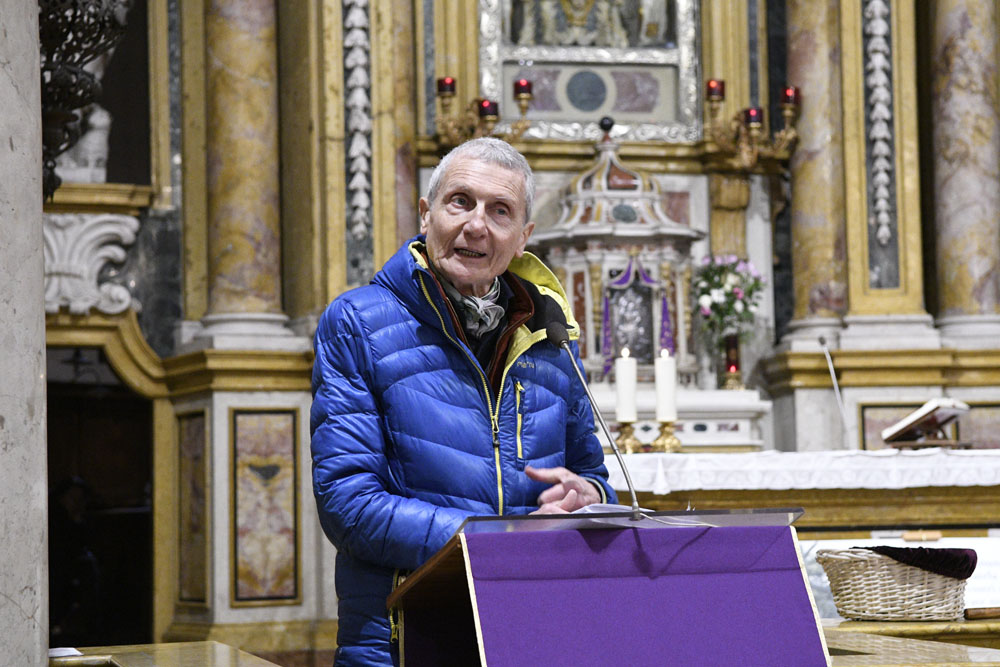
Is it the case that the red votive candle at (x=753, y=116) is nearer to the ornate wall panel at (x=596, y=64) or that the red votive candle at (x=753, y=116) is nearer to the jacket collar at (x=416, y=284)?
the ornate wall panel at (x=596, y=64)

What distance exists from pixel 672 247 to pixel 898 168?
4.62 ft

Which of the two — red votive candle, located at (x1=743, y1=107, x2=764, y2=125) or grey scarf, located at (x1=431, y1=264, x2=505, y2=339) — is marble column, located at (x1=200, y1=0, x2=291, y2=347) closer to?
red votive candle, located at (x1=743, y1=107, x2=764, y2=125)

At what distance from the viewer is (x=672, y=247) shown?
325 inches

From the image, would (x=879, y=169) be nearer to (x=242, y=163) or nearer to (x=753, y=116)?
(x=753, y=116)

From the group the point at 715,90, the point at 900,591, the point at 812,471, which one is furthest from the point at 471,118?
the point at 900,591

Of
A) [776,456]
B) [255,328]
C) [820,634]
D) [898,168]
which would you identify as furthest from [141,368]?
[820,634]

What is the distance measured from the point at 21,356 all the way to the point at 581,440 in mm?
1057

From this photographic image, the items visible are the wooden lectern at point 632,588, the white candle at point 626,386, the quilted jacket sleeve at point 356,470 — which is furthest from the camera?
the white candle at point 626,386

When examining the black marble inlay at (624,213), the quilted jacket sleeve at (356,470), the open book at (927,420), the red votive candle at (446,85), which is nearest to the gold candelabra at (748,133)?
the black marble inlay at (624,213)

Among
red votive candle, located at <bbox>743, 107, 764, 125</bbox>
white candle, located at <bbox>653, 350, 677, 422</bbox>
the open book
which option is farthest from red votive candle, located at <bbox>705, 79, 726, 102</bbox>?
white candle, located at <bbox>653, 350, 677, 422</bbox>

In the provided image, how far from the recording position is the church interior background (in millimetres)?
7938

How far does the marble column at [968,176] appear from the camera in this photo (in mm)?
8359

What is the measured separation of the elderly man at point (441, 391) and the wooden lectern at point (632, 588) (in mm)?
249

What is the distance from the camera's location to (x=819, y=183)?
338 inches
